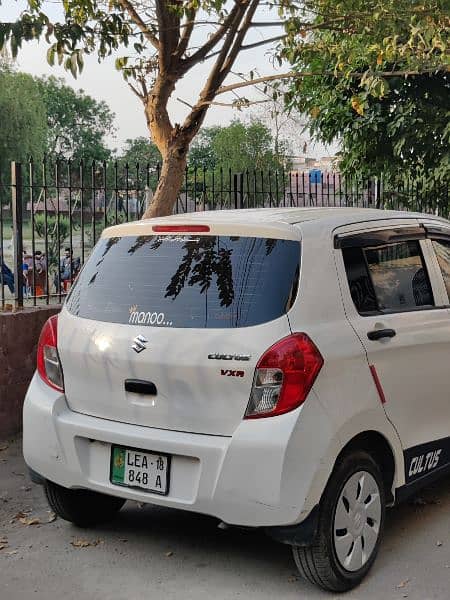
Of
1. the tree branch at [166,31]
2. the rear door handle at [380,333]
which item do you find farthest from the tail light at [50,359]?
the tree branch at [166,31]

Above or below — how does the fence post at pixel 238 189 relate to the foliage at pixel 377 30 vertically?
below

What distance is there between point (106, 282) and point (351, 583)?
5.91ft

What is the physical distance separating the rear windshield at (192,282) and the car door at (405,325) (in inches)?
14.9

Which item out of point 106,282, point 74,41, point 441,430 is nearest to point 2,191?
point 74,41

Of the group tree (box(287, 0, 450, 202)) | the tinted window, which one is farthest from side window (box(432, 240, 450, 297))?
tree (box(287, 0, 450, 202))

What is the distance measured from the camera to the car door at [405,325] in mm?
3668

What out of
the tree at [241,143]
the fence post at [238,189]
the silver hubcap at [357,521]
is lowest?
the silver hubcap at [357,521]

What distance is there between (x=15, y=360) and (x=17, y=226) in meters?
1.13

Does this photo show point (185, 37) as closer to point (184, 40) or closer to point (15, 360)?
point (184, 40)

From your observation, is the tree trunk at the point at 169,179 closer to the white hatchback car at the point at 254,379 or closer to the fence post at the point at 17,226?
the fence post at the point at 17,226

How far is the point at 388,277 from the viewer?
3977 mm

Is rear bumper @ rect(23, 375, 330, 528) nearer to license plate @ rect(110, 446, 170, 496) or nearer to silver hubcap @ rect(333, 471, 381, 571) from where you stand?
license plate @ rect(110, 446, 170, 496)

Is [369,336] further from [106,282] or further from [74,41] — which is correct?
[74,41]

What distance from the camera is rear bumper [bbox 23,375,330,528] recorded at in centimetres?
316
